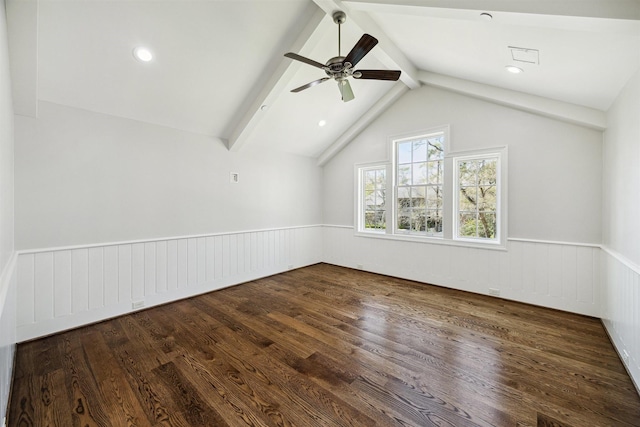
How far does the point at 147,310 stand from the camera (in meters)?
3.46

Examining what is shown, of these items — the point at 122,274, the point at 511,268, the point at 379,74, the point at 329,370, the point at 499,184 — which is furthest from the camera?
the point at 499,184

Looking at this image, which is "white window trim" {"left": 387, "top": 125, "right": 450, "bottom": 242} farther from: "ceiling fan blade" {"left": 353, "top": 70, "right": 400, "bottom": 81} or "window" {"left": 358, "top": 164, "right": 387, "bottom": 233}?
"ceiling fan blade" {"left": 353, "top": 70, "right": 400, "bottom": 81}

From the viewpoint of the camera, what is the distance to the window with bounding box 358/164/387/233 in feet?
17.4

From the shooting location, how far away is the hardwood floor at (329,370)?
1737 mm

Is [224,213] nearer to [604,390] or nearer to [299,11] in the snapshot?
[299,11]

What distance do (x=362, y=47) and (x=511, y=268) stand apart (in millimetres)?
3538

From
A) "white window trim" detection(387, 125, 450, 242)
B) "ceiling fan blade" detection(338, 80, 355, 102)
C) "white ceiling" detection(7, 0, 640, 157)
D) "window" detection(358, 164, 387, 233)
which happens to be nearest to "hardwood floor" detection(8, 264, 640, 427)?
"white window trim" detection(387, 125, 450, 242)

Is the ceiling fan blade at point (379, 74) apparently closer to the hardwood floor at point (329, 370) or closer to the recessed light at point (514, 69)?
the recessed light at point (514, 69)

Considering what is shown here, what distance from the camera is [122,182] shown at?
3.33 m

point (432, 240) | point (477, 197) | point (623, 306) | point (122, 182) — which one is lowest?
point (623, 306)

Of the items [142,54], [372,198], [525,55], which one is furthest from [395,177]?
[142,54]

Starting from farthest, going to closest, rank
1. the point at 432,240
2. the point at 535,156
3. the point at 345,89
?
the point at 432,240
the point at 535,156
the point at 345,89

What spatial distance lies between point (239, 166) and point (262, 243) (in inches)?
58.5

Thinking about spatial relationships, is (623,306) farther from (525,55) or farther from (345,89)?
(345,89)
